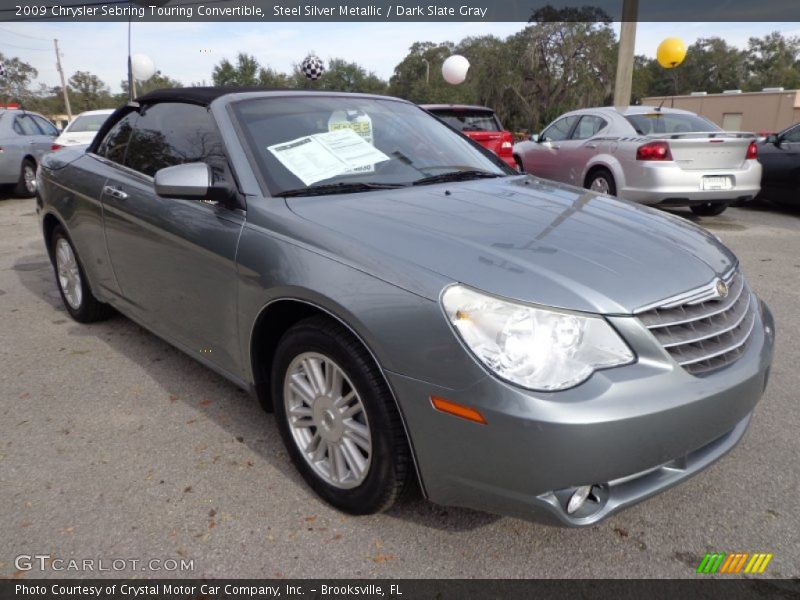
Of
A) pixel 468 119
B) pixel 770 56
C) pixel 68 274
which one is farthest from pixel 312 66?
pixel 770 56

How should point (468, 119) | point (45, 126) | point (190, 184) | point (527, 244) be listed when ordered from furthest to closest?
A: point (45, 126)
point (468, 119)
point (190, 184)
point (527, 244)

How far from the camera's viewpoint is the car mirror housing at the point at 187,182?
2500mm

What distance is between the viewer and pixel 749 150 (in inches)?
308

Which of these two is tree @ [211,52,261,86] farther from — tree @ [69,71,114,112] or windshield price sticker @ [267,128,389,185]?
windshield price sticker @ [267,128,389,185]

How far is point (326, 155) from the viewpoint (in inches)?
110

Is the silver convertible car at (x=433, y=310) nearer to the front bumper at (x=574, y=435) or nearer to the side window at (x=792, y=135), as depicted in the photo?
the front bumper at (x=574, y=435)

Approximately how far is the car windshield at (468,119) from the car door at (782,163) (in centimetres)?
400

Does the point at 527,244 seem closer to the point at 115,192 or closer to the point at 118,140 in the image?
the point at 115,192

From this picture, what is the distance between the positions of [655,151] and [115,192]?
636cm

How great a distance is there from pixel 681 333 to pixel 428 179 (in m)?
1.41

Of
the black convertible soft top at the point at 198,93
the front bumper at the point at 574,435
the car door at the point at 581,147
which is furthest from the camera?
the car door at the point at 581,147

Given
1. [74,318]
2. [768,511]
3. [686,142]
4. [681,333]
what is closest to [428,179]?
[681,333]

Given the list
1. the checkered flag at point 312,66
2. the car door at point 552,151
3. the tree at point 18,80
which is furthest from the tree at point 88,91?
the car door at point 552,151

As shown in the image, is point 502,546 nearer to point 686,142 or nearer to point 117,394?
point 117,394
